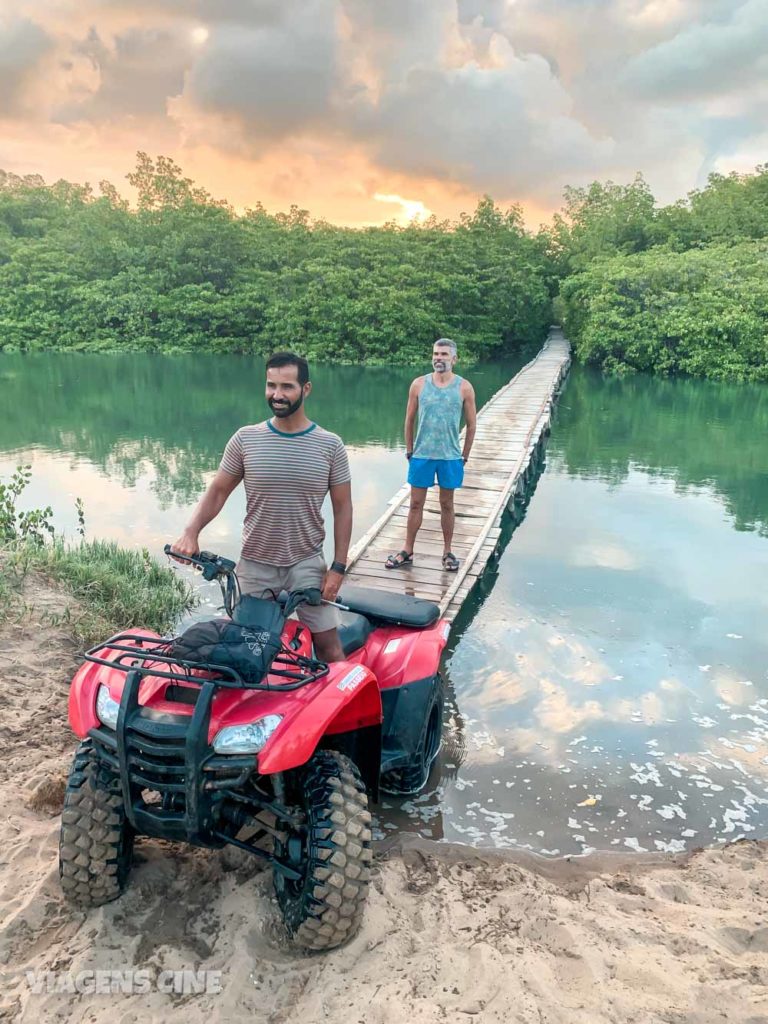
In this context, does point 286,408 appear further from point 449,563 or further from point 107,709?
point 449,563

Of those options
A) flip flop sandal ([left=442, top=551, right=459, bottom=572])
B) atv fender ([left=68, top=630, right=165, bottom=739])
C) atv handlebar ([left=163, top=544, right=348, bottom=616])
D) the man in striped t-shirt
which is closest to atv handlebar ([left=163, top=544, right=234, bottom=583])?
atv handlebar ([left=163, top=544, right=348, bottom=616])

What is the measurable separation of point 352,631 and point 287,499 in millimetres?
869

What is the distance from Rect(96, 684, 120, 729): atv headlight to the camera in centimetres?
243

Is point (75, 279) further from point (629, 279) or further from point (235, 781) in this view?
point (235, 781)

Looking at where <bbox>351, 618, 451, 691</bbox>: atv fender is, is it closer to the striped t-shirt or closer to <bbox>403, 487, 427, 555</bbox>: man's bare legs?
the striped t-shirt

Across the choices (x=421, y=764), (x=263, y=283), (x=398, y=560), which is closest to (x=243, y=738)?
(x=421, y=764)

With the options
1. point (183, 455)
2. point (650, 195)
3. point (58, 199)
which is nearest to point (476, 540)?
point (183, 455)

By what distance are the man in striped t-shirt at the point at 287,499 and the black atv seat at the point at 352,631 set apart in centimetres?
29

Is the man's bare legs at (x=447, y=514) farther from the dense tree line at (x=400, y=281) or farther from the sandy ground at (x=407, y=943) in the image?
the dense tree line at (x=400, y=281)

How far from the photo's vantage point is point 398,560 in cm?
640

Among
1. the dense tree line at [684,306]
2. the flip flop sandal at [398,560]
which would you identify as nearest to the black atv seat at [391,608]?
the flip flop sandal at [398,560]

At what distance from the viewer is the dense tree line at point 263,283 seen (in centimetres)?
2955

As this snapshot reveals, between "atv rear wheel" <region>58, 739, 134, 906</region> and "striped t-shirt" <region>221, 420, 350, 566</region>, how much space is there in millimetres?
1084

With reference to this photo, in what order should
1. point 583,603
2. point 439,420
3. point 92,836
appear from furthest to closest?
point 583,603 < point 439,420 < point 92,836
